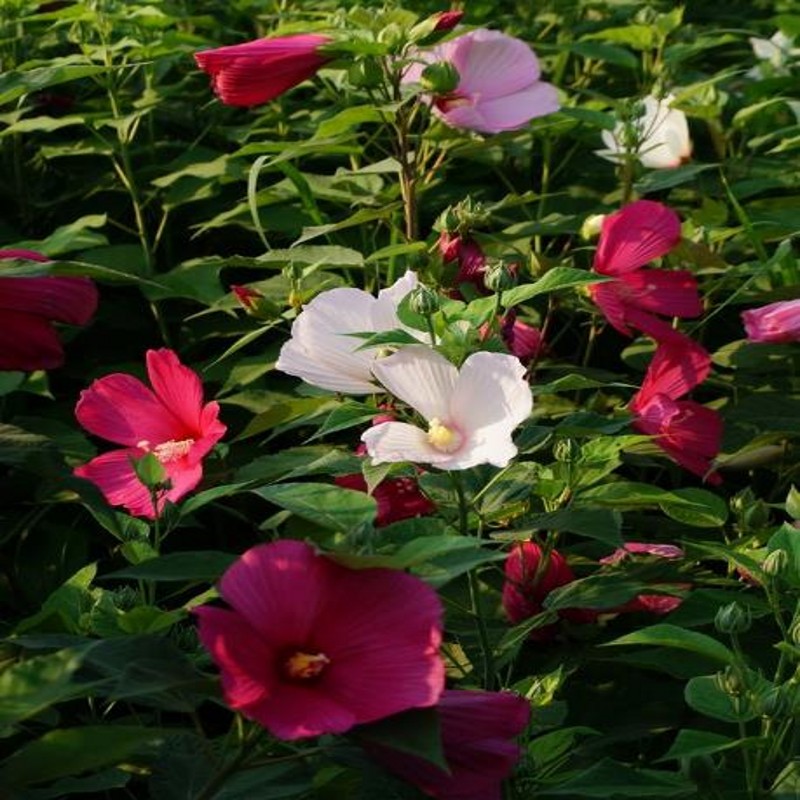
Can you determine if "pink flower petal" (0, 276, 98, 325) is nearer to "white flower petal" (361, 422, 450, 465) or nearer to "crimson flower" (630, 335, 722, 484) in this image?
"white flower petal" (361, 422, 450, 465)

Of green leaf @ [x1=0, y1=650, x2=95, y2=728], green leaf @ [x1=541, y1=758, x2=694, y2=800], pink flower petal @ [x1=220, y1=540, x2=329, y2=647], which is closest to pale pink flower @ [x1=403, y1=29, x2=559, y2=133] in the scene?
green leaf @ [x1=541, y1=758, x2=694, y2=800]

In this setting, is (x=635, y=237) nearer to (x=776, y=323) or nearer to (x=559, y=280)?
(x=776, y=323)

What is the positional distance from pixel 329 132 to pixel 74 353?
58 cm

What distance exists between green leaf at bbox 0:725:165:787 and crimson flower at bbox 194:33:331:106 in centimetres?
103

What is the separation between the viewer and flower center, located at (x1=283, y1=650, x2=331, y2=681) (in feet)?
3.09

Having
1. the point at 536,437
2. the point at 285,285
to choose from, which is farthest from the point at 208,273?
the point at 536,437

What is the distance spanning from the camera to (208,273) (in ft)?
6.88

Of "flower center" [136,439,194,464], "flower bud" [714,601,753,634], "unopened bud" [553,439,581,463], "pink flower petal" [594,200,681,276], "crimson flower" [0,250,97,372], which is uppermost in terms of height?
"crimson flower" [0,250,97,372]

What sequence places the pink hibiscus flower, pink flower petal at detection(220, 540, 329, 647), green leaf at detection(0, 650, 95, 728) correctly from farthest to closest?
the pink hibiscus flower, pink flower petal at detection(220, 540, 329, 647), green leaf at detection(0, 650, 95, 728)

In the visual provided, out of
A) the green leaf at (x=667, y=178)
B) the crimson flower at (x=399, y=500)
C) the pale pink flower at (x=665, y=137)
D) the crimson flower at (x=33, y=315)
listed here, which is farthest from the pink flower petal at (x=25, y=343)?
the pale pink flower at (x=665, y=137)

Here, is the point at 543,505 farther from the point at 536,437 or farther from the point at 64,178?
the point at 64,178

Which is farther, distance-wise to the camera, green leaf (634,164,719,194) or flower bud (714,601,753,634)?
green leaf (634,164,719,194)

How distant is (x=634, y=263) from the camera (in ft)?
5.75

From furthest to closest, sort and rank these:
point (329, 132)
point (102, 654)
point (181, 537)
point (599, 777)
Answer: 1. point (181, 537)
2. point (329, 132)
3. point (599, 777)
4. point (102, 654)
